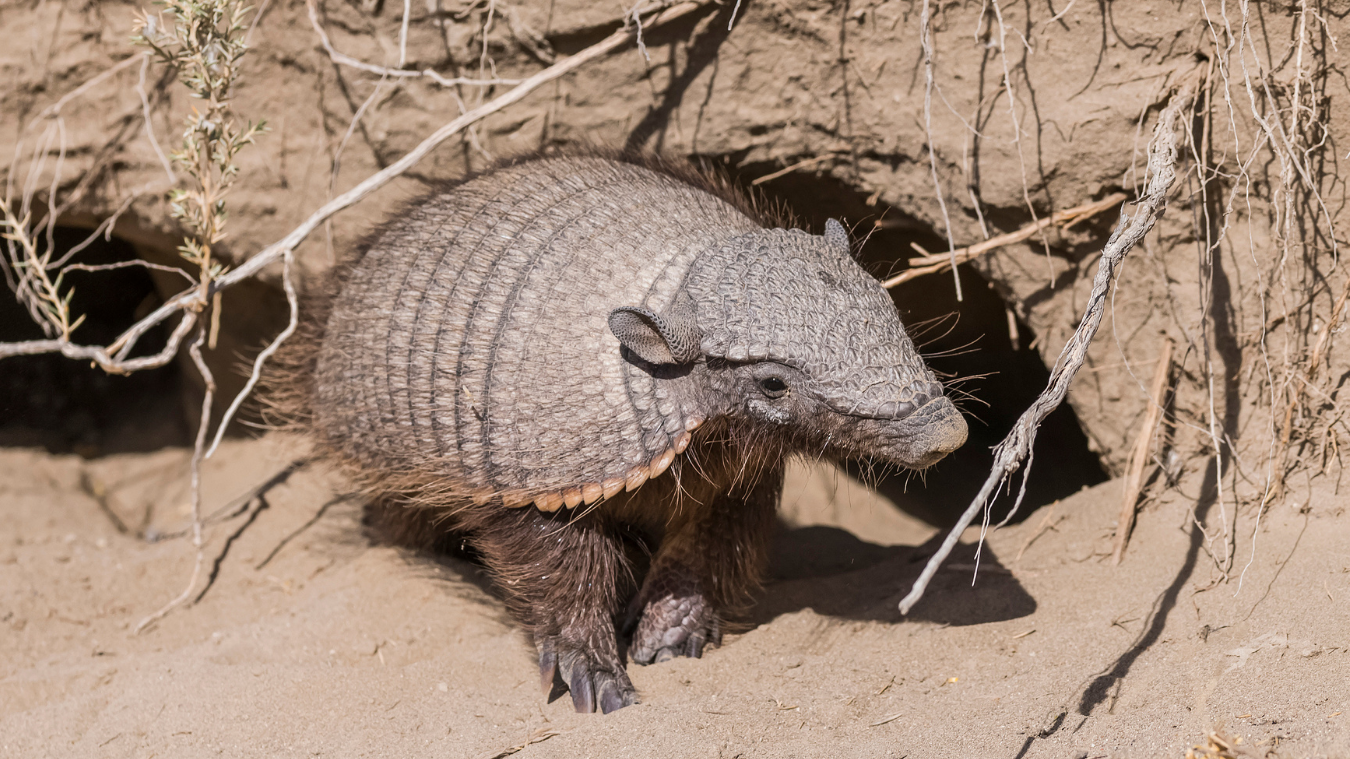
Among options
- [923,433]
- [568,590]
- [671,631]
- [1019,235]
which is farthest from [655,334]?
[1019,235]

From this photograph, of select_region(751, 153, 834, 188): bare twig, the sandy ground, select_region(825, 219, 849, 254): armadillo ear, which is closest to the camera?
the sandy ground

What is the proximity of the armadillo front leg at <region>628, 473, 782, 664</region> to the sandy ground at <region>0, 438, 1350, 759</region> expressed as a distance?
13cm

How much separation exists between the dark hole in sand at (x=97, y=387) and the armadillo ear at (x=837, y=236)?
15.9 feet

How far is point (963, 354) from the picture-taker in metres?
5.55

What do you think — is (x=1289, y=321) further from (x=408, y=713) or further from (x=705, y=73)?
(x=408, y=713)

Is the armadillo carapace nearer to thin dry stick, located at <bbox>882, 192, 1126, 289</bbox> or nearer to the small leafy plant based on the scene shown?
the small leafy plant

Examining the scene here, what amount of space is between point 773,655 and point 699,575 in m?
0.47

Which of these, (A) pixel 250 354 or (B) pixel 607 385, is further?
(A) pixel 250 354

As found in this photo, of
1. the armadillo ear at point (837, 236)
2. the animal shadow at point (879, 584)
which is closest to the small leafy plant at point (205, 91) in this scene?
the armadillo ear at point (837, 236)

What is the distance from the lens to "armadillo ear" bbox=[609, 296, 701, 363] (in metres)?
3.12

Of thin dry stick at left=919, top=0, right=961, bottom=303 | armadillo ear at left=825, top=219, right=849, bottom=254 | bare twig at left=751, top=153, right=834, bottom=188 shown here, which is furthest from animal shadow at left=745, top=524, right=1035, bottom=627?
bare twig at left=751, top=153, right=834, bottom=188

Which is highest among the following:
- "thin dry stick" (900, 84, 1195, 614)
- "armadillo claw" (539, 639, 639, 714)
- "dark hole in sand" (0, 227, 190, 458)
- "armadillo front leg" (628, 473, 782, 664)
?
"thin dry stick" (900, 84, 1195, 614)

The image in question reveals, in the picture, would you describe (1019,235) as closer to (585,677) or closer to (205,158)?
(585,677)

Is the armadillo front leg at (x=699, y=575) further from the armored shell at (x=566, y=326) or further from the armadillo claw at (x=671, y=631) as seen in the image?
the armored shell at (x=566, y=326)
